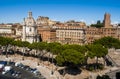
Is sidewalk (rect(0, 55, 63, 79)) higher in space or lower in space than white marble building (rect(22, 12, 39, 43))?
lower

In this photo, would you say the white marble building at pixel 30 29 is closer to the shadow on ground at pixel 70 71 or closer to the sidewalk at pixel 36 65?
the sidewalk at pixel 36 65

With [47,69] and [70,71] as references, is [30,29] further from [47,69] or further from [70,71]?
[70,71]

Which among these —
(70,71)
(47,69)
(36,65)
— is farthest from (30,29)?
(70,71)

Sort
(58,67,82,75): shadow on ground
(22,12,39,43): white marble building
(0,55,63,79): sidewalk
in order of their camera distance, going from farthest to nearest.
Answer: (22,12,39,43): white marble building < (58,67,82,75): shadow on ground < (0,55,63,79): sidewalk

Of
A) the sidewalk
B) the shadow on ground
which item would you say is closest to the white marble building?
the sidewalk

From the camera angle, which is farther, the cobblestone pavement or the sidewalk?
the sidewalk

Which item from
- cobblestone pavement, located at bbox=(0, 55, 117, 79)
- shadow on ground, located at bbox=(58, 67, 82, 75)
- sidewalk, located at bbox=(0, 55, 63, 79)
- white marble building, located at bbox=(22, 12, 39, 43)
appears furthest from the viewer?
white marble building, located at bbox=(22, 12, 39, 43)

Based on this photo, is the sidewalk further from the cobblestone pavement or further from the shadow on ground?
the shadow on ground

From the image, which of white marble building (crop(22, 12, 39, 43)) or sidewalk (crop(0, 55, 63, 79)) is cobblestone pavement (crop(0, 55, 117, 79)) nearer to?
sidewalk (crop(0, 55, 63, 79))

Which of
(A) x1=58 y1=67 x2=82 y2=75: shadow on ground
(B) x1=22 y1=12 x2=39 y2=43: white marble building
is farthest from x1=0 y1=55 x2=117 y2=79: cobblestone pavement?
(B) x1=22 y1=12 x2=39 y2=43: white marble building

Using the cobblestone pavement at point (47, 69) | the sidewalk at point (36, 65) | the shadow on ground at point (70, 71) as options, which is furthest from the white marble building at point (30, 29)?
the shadow on ground at point (70, 71)

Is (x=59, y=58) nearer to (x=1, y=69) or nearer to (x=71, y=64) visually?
(x=71, y=64)

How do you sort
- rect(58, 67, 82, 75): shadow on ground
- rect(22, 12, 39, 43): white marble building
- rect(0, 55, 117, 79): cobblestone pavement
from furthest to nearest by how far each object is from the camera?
1. rect(22, 12, 39, 43): white marble building
2. rect(58, 67, 82, 75): shadow on ground
3. rect(0, 55, 117, 79): cobblestone pavement

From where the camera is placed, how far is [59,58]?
3898 inches
